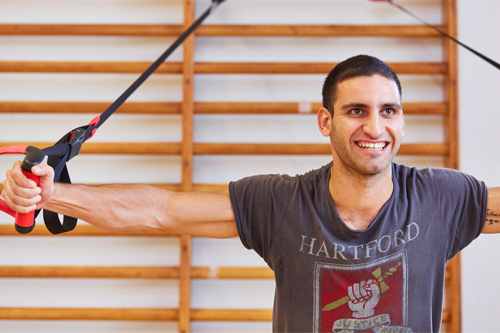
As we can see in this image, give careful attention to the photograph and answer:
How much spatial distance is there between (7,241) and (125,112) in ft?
3.41

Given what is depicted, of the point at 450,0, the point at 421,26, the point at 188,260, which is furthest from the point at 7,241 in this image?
the point at 450,0

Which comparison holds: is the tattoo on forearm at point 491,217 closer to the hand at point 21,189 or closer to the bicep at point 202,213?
the bicep at point 202,213

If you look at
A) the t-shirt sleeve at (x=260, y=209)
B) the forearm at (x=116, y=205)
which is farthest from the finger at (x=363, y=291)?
the forearm at (x=116, y=205)

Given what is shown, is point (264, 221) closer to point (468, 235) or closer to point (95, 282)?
point (468, 235)

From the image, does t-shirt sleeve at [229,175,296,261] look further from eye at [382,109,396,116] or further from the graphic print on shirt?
eye at [382,109,396,116]

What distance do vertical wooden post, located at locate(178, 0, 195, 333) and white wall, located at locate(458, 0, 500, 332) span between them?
164 centimetres

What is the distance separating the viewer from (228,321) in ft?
9.34

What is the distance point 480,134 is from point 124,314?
2380mm

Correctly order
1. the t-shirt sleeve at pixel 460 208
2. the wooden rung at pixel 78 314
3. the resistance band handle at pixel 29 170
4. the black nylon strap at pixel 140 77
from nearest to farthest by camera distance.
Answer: the resistance band handle at pixel 29 170, the black nylon strap at pixel 140 77, the t-shirt sleeve at pixel 460 208, the wooden rung at pixel 78 314

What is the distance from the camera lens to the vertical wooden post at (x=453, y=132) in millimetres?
2848

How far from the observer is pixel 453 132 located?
2.89 m

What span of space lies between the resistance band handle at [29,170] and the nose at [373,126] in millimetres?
960

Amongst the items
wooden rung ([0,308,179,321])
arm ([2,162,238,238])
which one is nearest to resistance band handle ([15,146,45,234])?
arm ([2,162,238,238])

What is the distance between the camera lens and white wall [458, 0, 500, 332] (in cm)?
288
